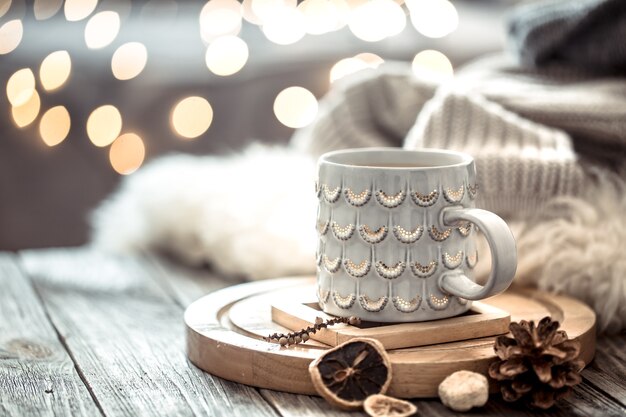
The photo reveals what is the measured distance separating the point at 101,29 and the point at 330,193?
1.26 metres

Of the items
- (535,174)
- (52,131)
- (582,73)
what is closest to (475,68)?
(582,73)

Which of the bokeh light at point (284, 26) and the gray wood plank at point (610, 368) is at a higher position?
the bokeh light at point (284, 26)

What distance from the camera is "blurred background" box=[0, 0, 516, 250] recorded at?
5.71 ft

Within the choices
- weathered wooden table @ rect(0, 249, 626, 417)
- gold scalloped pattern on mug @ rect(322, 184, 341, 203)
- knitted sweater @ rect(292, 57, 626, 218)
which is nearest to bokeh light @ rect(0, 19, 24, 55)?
weathered wooden table @ rect(0, 249, 626, 417)

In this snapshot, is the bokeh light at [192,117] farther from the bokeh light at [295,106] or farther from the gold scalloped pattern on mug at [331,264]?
the gold scalloped pattern on mug at [331,264]

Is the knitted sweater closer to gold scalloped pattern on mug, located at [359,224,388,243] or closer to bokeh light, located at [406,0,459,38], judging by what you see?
gold scalloped pattern on mug, located at [359,224,388,243]

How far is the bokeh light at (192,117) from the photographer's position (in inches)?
71.2

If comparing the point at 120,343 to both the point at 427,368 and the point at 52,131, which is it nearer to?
the point at 427,368

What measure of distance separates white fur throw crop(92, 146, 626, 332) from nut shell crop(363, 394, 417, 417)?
294mm

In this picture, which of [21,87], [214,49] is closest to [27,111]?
[21,87]

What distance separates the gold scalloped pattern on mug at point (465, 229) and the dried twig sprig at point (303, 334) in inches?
4.4

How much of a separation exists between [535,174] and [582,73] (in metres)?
0.26

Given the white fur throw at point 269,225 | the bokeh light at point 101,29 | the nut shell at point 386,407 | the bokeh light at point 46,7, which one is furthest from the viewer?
the bokeh light at point 46,7

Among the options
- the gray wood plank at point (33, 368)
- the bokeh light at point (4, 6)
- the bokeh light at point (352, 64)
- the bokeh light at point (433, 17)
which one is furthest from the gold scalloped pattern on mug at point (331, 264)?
the bokeh light at point (4, 6)
